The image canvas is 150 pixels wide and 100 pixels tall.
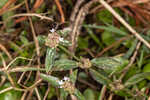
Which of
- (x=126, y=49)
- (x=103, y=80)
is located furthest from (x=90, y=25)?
(x=103, y=80)

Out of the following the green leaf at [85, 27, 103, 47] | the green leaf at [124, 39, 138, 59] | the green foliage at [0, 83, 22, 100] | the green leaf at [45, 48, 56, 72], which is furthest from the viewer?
the green leaf at [85, 27, 103, 47]

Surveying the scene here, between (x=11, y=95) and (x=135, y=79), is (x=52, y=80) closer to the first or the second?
(x=11, y=95)

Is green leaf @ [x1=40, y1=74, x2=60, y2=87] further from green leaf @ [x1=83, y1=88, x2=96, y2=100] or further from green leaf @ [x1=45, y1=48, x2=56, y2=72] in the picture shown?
green leaf @ [x1=83, y1=88, x2=96, y2=100]

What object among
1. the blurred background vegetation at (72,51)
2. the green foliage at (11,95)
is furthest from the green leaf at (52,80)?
the green foliage at (11,95)

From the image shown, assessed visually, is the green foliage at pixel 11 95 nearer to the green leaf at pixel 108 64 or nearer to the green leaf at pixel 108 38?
the green leaf at pixel 108 64

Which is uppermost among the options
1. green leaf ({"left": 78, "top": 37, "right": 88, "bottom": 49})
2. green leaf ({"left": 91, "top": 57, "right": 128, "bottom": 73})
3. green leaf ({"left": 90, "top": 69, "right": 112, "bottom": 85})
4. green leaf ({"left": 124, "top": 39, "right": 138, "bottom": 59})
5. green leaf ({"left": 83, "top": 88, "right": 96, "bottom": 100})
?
green leaf ({"left": 78, "top": 37, "right": 88, "bottom": 49})

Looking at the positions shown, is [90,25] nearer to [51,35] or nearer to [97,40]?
[97,40]

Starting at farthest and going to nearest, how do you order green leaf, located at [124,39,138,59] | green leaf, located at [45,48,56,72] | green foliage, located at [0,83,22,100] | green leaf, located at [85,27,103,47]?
green leaf, located at [85,27,103,47], green leaf, located at [124,39,138,59], green foliage, located at [0,83,22,100], green leaf, located at [45,48,56,72]

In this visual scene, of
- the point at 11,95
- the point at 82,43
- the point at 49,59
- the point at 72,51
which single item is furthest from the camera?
the point at 82,43

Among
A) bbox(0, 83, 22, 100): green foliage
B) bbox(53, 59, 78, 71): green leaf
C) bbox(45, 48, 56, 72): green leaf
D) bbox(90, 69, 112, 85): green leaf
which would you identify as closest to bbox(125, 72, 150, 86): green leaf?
bbox(90, 69, 112, 85): green leaf

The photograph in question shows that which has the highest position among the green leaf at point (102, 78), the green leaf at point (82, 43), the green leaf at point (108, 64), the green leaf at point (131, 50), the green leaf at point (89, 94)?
the green leaf at point (82, 43)

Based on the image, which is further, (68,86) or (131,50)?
(131,50)

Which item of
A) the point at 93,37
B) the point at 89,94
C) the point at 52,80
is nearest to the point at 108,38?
the point at 93,37
